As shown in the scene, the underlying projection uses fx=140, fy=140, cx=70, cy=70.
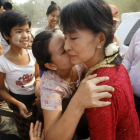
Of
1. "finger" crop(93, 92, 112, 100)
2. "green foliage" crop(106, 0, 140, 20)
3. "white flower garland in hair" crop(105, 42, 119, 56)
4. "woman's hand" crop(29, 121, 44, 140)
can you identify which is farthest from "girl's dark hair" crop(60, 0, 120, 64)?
"green foliage" crop(106, 0, 140, 20)

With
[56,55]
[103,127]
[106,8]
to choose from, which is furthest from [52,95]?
[106,8]

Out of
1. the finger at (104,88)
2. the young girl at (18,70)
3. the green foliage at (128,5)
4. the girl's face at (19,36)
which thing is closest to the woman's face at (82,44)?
the finger at (104,88)

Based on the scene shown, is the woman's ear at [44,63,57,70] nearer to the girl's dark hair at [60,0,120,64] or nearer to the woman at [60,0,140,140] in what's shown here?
the woman at [60,0,140,140]

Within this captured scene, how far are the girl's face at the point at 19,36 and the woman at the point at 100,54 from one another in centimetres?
101

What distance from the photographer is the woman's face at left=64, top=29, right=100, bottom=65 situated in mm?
957

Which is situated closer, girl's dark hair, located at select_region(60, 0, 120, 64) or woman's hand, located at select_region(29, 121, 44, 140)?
girl's dark hair, located at select_region(60, 0, 120, 64)

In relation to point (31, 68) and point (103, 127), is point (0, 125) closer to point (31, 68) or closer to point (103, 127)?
point (31, 68)

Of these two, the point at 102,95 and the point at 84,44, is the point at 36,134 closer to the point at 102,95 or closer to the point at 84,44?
the point at 102,95

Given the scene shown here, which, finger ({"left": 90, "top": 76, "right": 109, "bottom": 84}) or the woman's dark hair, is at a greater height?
the woman's dark hair

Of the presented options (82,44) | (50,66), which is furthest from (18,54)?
(82,44)

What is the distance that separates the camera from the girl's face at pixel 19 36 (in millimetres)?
1806

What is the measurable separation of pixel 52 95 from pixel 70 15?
612mm

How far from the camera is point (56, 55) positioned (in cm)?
118

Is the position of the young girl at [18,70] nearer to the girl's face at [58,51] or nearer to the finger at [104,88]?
the girl's face at [58,51]
